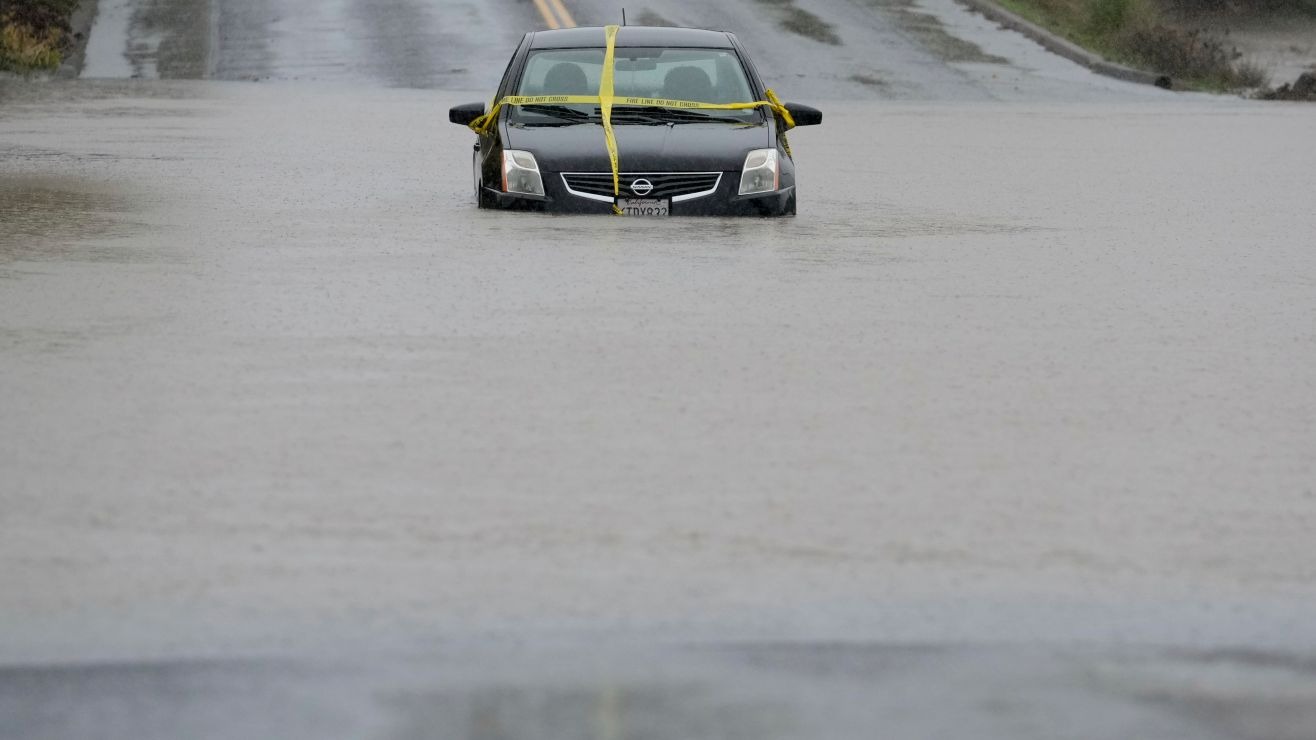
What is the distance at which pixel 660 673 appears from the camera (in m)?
5.06

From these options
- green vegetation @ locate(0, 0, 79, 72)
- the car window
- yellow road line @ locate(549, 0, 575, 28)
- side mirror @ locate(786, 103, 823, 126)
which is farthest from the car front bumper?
yellow road line @ locate(549, 0, 575, 28)

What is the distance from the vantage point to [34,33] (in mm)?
37312

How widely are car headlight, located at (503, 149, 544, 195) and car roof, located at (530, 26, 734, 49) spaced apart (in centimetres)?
159

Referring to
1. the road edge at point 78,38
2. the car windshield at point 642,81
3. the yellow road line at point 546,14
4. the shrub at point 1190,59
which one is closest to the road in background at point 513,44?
the yellow road line at point 546,14

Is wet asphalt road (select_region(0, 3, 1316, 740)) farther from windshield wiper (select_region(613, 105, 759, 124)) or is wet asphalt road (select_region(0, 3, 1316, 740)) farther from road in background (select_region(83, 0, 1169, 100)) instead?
road in background (select_region(83, 0, 1169, 100))

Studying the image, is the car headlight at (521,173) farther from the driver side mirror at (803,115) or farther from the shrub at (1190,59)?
the shrub at (1190,59)

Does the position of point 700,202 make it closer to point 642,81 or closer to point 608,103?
point 608,103

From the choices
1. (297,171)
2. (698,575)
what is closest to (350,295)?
(698,575)

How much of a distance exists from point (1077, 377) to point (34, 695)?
5.41 m

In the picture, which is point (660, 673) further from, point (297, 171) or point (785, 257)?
point (297, 171)

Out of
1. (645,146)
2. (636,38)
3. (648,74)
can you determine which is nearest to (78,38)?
(636,38)

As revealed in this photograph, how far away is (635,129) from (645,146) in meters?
0.30

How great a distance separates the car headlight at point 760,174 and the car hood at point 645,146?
55mm

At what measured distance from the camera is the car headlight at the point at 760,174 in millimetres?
15742
